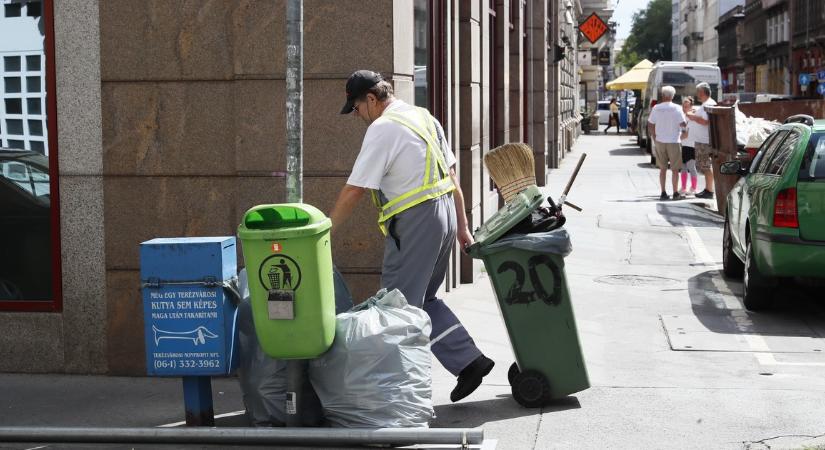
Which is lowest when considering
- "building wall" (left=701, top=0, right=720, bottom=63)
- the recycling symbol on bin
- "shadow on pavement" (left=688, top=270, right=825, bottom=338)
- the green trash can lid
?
"shadow on pavement" (left=688, top=270, right=825, bottom=338)

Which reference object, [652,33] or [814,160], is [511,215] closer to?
[814,160]

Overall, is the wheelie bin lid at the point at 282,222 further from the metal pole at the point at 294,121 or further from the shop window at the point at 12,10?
the shop window at the point at 12,10

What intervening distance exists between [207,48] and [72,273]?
1648 millimetres

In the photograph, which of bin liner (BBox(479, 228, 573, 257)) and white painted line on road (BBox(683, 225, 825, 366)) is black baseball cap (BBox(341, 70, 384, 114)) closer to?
bin liner (BBox(479, 228, 573, 257))

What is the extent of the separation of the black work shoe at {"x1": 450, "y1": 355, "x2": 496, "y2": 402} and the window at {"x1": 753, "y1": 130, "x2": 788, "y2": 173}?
15.8 feet

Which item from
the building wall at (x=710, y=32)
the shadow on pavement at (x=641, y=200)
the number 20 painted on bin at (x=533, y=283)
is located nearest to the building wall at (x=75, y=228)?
the number 20 painted on bin at (x=533, y=283)

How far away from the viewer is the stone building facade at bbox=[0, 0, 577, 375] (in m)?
7.88

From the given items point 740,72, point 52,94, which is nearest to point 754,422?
point 52,94

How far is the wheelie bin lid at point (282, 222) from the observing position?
5715 millimetres

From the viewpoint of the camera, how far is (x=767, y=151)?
11.2 metres

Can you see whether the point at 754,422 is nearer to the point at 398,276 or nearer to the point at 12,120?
the point at 398,276

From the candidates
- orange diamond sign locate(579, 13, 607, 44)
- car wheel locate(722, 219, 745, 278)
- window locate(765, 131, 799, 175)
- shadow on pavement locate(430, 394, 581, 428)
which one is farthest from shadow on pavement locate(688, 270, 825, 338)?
orange diamond sign locate(579, 13, 607, 44)

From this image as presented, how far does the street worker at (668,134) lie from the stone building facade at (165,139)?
482 inches

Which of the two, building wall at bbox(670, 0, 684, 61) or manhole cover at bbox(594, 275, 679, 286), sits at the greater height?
building wall at bbox(670, 0, 684, 61)
